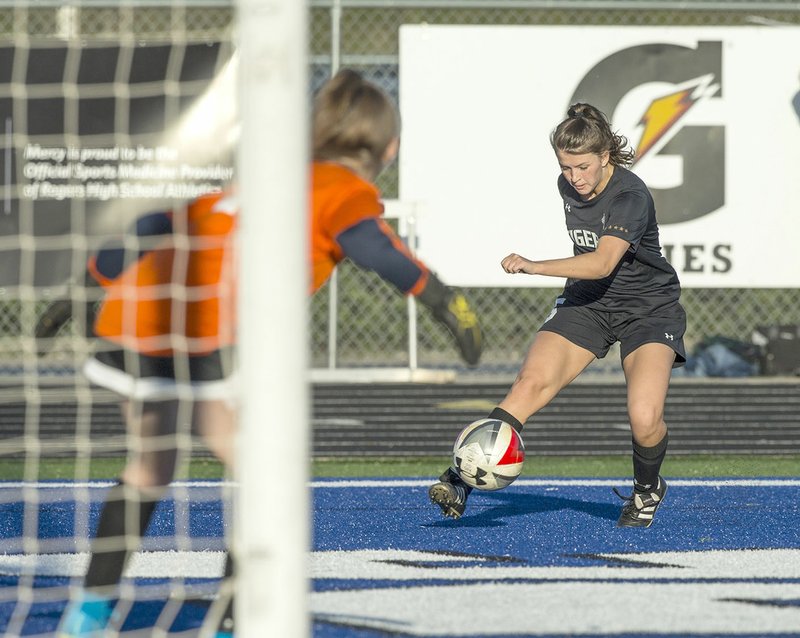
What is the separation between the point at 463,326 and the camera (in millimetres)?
3717

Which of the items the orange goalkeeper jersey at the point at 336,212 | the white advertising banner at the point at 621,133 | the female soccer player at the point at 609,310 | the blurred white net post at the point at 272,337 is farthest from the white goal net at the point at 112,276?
the white advertising banner at the point at 621,133

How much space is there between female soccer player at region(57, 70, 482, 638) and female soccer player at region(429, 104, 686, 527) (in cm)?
210

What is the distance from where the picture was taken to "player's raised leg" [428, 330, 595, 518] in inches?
239

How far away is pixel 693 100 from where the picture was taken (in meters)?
13.0

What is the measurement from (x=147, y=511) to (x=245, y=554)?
3.29ft

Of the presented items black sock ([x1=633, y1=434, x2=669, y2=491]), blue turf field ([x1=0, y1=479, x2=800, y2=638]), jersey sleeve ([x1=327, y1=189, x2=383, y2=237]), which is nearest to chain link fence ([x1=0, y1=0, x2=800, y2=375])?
blue turf field ([x1=0, y1=479, x2=800, y2=638])

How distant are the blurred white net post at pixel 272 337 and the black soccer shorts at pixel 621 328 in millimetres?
3414

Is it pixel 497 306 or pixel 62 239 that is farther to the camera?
pixel 497 306

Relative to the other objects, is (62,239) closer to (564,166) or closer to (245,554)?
(564,166)

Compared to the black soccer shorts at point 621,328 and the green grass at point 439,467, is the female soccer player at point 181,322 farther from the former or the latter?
the green grass at point 439,467

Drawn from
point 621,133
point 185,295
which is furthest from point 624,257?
point 621,133

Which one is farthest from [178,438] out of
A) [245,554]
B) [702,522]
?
[702,522]

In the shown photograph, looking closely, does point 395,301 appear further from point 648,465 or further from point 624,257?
point 648,465

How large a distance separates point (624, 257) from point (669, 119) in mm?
6836
